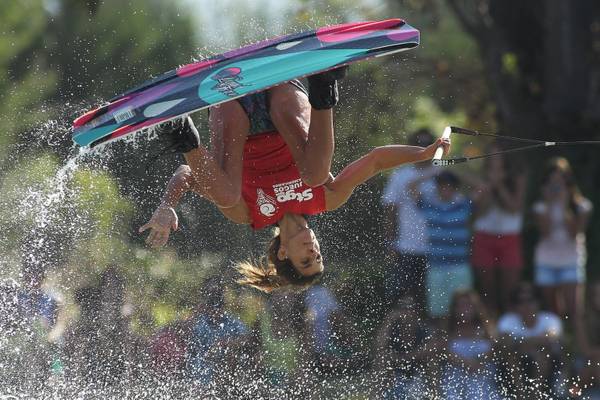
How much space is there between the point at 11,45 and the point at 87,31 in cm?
59

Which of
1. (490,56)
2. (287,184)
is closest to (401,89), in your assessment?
(490,56)

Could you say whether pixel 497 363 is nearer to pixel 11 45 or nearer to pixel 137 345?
pixel 137 345

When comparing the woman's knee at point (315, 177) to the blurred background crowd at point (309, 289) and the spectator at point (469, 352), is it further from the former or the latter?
the spectator at point (469, 352)

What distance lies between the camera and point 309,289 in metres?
8.92

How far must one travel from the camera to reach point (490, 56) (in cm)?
Answer: 1071

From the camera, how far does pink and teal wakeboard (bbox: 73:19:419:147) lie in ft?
20.9

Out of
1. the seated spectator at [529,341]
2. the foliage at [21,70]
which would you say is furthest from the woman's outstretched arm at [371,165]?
the foliage at [21,70]

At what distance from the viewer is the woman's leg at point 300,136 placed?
6812 mm

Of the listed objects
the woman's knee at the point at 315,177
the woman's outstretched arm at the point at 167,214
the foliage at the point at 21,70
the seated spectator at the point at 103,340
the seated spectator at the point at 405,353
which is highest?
the woman's outstretched arm at the point at 167,214

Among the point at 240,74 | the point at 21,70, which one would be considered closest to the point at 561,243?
the point at 240,74

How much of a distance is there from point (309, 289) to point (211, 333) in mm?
719

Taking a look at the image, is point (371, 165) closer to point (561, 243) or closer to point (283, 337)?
point (283, 337)

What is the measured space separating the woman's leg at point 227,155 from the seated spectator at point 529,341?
2.78 meters

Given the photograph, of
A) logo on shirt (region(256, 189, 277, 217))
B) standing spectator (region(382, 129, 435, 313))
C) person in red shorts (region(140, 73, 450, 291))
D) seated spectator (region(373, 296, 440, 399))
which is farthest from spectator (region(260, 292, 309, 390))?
logo on shirt (region(256, 189, 277, 217))
